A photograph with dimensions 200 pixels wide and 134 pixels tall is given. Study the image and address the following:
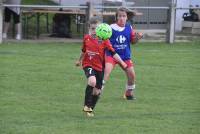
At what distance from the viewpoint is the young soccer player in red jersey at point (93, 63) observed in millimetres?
10047

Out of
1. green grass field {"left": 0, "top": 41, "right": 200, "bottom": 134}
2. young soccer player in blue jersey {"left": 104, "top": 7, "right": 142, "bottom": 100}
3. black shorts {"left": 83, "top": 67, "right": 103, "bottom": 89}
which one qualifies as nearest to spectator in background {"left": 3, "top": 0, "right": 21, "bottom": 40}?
green grass field {"left": 0, "top": 41, "right": 200, "bottom": 134}

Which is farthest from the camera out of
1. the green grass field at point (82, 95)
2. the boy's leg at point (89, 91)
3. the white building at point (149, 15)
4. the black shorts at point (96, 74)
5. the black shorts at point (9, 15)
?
the white building at point (149, 15)

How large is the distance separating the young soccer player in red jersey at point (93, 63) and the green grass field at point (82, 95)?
248mm

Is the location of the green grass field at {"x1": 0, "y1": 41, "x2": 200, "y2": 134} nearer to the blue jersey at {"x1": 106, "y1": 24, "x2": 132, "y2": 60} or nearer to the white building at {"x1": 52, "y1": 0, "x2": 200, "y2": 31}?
the blue jersey at {"x1": 106, "y1": 24, "x2": 132, "y2": 60}

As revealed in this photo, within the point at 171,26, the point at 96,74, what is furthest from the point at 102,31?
the point at 171,26

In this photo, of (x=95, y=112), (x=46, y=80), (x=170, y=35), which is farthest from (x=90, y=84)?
(x=170, y=35)

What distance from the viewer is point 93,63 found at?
10.2 m

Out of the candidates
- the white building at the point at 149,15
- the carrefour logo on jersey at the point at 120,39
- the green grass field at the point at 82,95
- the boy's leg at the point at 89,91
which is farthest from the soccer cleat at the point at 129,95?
the white building at the point at 149,15

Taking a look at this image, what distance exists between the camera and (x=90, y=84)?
998 centimetres

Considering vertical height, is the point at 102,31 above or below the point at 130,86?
above

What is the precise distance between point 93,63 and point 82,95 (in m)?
1.81

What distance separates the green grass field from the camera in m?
9.27

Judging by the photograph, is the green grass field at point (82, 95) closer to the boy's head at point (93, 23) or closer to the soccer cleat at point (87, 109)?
the soccer cleat at point (87, 109)

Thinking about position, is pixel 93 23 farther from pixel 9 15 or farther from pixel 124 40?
pixel 9 15
